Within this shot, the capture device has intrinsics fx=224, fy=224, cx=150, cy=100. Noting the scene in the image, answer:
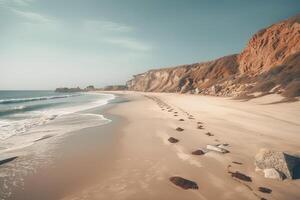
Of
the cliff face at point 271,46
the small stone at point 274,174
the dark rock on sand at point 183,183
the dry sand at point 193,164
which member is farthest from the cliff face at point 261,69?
the dark rock on sand at point 183,183

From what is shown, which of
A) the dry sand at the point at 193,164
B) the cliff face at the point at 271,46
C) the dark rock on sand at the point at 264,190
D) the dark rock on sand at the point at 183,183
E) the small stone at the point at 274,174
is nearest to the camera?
the dark rock on sand at the point at 264,190

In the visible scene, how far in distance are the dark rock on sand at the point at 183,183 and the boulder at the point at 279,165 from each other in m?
2.17

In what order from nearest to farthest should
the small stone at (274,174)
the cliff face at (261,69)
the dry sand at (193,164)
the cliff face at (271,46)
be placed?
the dry sand at (193,164) → the small stone at (274,174) → the cliff face at (261,69) → the cliff face at (271,46)

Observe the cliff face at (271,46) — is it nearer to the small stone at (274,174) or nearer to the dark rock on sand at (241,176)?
the small stone at (274,174)

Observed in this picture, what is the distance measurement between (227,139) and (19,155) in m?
9.53

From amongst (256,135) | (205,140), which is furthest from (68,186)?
(256,135)

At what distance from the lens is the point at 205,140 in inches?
437

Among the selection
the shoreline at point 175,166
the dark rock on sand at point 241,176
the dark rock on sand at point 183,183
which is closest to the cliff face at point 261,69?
the shoreline at point 175,166

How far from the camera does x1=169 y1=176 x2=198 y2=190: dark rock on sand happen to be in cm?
621

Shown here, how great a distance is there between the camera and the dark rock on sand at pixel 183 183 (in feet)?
20.4

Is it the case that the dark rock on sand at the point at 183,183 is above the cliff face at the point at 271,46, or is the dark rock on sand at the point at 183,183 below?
below

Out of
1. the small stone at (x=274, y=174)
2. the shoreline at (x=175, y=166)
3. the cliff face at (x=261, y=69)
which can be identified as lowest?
the shoreline at (x=175, y=166)

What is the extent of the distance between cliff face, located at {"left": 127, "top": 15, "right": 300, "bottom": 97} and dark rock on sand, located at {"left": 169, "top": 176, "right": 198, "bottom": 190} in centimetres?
2118

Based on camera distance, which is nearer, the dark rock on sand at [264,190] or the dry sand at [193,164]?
the dark rock on sand at [264,190]
